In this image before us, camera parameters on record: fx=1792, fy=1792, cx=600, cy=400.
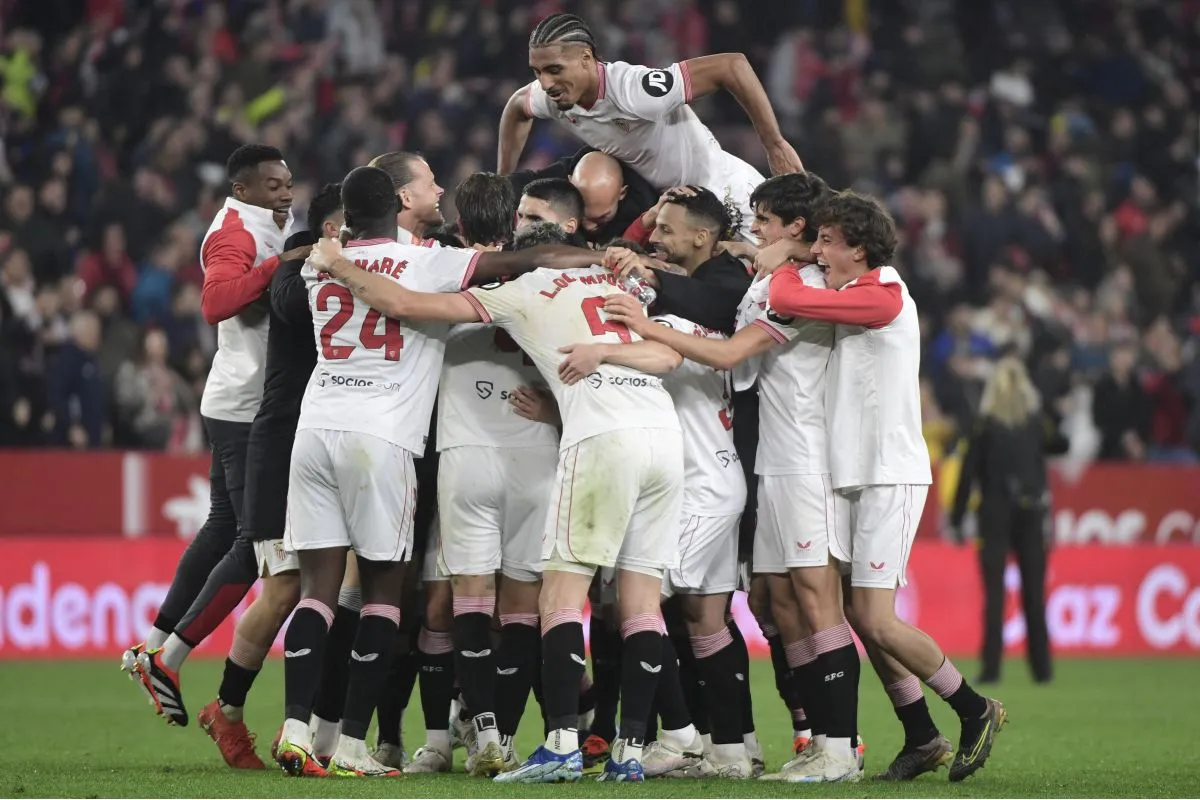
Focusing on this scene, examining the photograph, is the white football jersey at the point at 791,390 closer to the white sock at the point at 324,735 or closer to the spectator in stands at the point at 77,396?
the white sock at the point at 324,735

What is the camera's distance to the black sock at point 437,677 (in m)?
7.67

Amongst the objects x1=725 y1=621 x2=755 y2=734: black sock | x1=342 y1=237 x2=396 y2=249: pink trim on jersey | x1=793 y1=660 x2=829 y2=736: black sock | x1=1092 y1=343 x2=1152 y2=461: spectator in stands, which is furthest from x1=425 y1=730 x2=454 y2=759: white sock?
x1=1092 y1=343 x2=1152 y2=461: spectator in stands

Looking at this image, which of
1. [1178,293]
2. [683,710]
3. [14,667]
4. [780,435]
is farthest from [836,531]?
[1178,293]

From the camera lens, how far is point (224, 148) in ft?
54.6

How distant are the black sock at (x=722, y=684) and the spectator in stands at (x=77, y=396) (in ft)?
25.9

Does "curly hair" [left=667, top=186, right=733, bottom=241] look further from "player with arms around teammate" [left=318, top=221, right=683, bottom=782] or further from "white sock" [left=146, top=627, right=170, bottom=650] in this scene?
"white sock" [left=146, top=627, right=170, bottom=650]

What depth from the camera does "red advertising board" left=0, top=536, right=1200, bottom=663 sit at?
1340 cm

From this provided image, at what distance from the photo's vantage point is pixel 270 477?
7.46 meters

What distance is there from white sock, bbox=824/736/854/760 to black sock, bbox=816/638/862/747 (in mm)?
13

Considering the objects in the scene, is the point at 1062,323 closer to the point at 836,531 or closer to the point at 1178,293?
the point at 1178,293

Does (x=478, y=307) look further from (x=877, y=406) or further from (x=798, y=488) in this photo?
(x=877, y=406)

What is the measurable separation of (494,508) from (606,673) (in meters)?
1.06

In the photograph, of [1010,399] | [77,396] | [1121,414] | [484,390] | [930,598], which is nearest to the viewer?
[484,390]

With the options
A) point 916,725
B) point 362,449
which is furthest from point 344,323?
point 916,725
